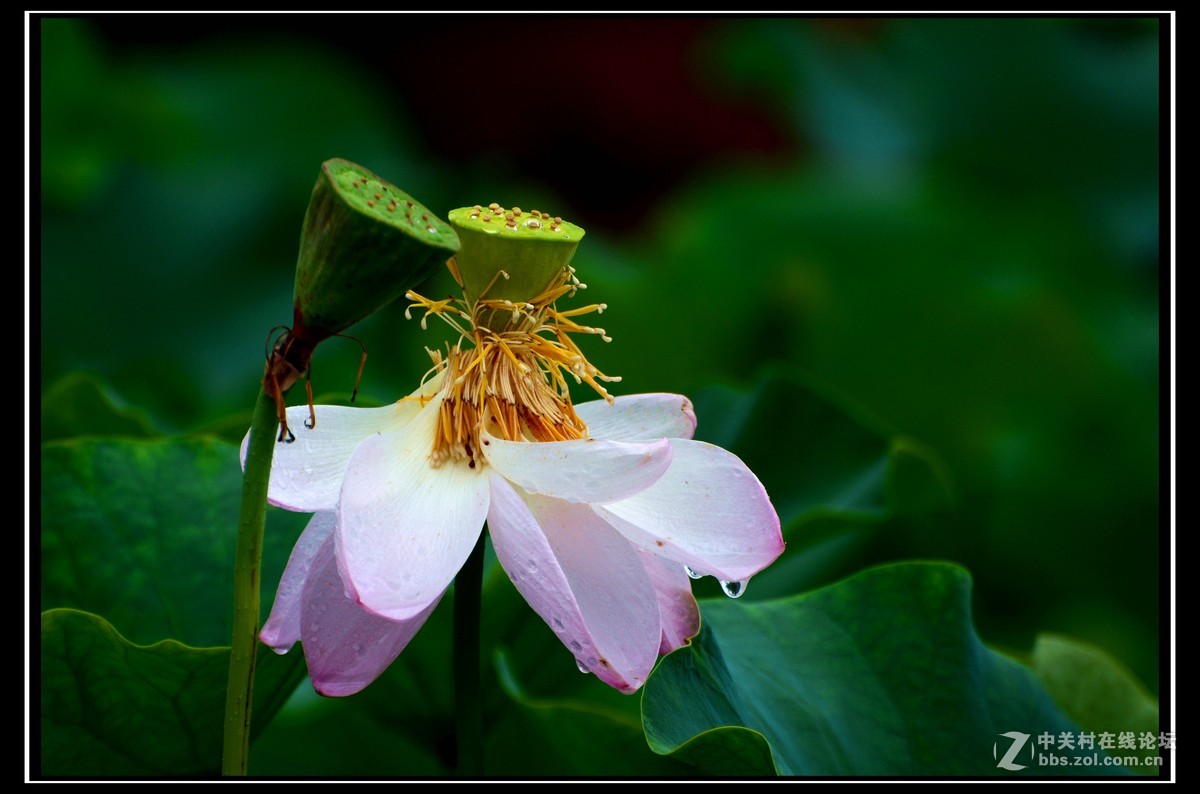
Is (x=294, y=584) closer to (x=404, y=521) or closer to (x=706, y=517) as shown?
(x=404, y=521)

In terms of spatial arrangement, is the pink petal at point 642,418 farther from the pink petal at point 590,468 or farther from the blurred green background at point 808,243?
the blurred green background at point 808,243

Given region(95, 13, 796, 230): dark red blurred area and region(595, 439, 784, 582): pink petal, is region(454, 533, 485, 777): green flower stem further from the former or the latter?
region(95, 13, 796, 230): dark red blurred area

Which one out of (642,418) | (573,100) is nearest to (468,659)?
(642,418)

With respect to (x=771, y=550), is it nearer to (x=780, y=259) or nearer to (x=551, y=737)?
(x=551, y=737)

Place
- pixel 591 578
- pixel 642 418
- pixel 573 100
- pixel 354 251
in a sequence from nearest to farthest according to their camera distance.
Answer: pixel 354 251, pixel 591 578, pixel 642 418, pixel 573 100

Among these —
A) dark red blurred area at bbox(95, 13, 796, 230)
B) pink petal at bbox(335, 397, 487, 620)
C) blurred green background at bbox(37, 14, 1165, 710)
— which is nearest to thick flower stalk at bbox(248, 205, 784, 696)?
pink petal at bbox(335, 397, 487, 620)

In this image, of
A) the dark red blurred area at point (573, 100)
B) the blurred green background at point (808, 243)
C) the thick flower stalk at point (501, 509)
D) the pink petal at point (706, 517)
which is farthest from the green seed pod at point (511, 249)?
the dark red blurred area at point (573, 100)
